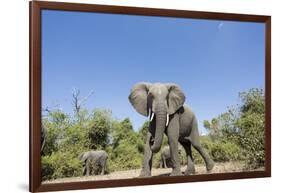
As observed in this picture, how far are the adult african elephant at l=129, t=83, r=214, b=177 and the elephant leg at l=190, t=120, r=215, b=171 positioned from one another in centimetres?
6

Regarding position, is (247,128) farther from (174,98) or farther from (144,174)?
(144,174)

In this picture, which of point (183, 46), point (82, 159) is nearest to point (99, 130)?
point (82, 159)

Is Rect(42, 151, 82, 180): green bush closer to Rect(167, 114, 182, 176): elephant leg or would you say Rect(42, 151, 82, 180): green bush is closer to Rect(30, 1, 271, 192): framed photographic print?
Rect(30, 1, 271, 192): framed photographic print

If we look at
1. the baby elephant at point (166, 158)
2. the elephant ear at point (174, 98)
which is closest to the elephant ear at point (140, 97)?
the elephant ear at point (174, 98)

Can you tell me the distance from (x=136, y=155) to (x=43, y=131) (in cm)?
90

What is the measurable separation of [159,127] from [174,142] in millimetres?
217

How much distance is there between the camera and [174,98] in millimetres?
5895

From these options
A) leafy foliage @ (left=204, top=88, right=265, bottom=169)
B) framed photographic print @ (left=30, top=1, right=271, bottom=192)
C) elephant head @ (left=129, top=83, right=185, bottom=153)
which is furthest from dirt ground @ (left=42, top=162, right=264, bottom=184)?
elephant head @ (left=129, top=83, right=185, bottom=153)

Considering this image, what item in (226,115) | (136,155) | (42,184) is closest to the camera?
(42,184)

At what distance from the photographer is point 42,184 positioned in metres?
5.40

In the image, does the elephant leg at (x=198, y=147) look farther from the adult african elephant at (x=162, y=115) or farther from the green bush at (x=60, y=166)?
the green bush at (x=60, y=166)

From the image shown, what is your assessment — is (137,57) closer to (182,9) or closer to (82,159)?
(182,9)

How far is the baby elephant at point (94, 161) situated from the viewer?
5.58 metres

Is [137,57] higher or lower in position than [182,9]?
lower
